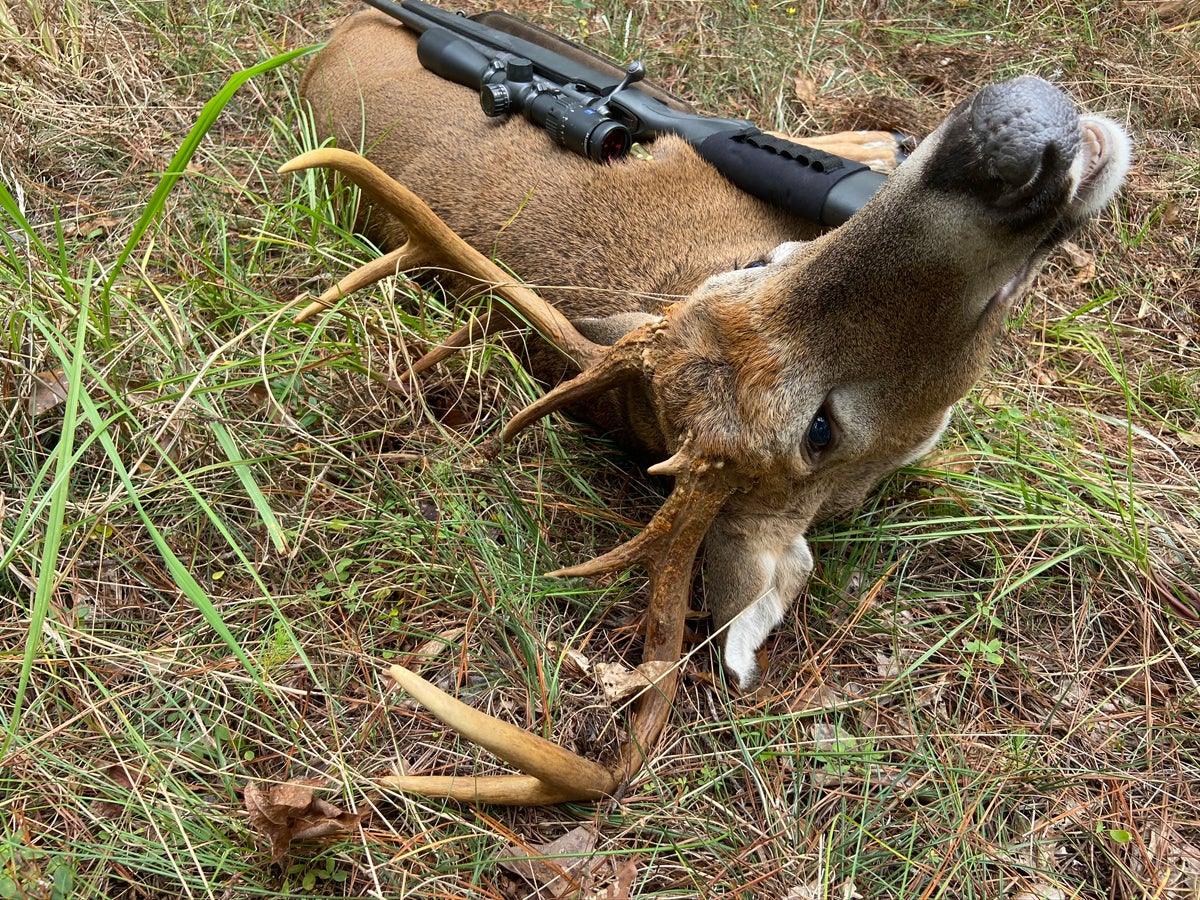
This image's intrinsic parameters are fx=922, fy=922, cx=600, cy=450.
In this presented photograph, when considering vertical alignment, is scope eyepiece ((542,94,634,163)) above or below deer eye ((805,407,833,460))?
above

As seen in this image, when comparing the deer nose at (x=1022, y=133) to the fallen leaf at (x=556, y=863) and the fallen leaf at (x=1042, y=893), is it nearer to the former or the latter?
the fallen leaf at (x=1042, y=893)

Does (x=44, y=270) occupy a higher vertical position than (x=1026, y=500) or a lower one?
higher

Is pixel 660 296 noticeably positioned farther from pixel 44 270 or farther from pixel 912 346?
pixel 44 270

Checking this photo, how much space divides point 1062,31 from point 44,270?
17.6 feet

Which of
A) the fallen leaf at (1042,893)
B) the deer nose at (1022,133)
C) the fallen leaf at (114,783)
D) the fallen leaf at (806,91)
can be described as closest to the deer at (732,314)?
the deer nose at (1022,133)

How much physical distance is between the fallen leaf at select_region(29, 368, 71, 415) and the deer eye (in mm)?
2570

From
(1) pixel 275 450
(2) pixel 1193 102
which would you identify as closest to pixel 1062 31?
(2) pixel 1193 102

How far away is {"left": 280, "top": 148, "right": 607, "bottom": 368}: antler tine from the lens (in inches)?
121

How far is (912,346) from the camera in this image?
2.64 metres

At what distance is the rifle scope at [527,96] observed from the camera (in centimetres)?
377

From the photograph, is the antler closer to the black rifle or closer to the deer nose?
the black rifle

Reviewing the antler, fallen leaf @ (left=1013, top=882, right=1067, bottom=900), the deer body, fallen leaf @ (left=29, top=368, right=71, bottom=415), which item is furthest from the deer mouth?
fallen leaf @ (left=29, top=368, right=71, bottom=415)

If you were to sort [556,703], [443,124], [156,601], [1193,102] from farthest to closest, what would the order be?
[1193,102], [443,124], [156,601], [556,703]

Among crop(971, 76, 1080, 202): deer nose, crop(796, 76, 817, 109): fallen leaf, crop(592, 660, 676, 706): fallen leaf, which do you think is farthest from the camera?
crop(796, 76, 817, 109): fallen leaf
